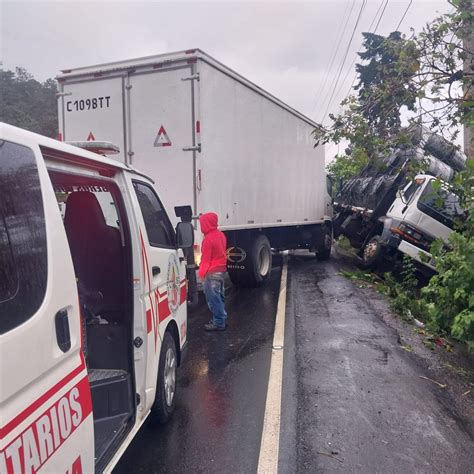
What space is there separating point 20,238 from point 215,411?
9.02 feet

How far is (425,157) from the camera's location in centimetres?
771

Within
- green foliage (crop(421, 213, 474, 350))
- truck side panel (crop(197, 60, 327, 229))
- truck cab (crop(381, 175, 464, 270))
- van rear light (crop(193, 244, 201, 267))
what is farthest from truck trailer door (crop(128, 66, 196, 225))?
truck cab (crop(381, 175, 464, 270))

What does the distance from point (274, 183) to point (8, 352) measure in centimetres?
924

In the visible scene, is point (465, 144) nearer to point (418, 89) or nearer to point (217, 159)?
point (418, 89)

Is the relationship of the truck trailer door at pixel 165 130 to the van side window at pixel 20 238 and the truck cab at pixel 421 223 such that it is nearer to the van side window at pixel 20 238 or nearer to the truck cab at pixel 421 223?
the truck cab at pixel 421 223

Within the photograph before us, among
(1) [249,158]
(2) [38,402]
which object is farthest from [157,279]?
(1) [249,158]

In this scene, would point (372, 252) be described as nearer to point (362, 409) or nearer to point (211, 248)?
point (211, 248)

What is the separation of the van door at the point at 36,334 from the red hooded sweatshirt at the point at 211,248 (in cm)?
397

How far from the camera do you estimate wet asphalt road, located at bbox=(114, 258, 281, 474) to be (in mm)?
3268

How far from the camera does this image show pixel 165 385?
3.68m

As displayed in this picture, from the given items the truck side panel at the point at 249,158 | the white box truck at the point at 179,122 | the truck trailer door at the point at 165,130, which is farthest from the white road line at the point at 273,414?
the truck trailer door at the point at 165,130

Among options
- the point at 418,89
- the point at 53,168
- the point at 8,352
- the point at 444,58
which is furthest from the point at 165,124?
the point at 8,352

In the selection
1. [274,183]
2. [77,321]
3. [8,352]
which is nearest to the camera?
[8,352]

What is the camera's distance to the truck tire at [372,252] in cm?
1022
